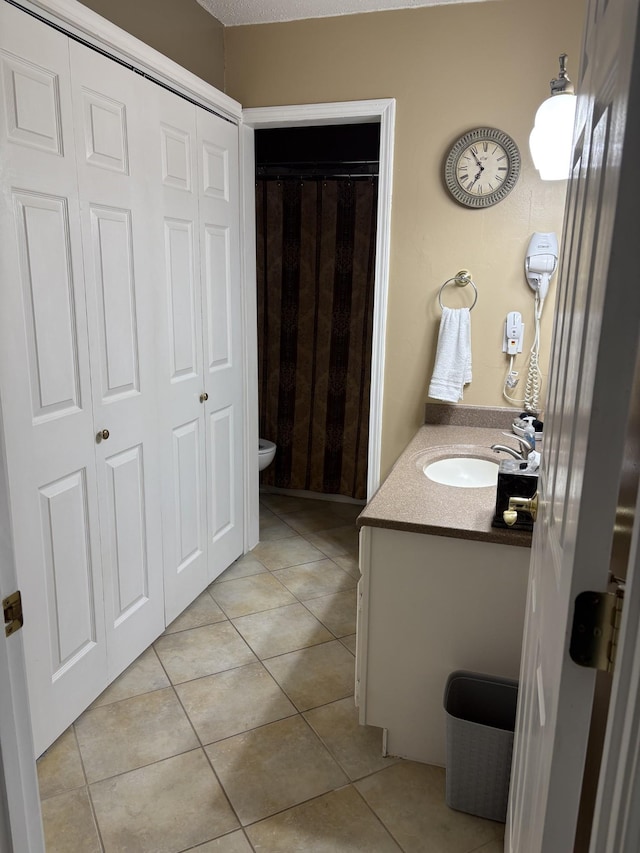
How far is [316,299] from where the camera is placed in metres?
4.04

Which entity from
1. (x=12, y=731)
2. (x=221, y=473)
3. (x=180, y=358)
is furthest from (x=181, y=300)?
(x=12, y=731)

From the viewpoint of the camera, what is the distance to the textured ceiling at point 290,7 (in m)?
2.62

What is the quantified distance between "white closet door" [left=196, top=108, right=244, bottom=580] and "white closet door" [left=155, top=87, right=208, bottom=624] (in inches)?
3.1

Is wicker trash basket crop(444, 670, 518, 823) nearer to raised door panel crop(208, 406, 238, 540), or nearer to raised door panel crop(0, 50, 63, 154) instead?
raised door panel crop(208, 406, 238, 540)

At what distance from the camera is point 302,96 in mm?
2865

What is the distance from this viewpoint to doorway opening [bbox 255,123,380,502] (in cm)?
386

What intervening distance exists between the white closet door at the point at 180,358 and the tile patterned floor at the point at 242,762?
32 centimetres

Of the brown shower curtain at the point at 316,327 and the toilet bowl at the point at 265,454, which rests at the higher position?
the brown shower curtain at the point at 316,327

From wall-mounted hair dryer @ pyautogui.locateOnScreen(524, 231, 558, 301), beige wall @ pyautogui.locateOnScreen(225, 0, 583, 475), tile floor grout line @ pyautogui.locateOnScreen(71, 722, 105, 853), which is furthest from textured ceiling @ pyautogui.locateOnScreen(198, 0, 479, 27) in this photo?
tile floor grout line @ pyautogui.locateOnScreen(71, 722, 105, 853)

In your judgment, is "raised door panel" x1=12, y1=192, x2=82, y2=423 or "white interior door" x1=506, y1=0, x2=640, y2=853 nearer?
"white interior door" x1=506, y1=0, x2=640, y2=853

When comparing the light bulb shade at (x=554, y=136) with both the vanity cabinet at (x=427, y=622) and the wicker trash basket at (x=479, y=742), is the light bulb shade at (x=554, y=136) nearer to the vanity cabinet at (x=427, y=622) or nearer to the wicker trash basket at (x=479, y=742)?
the vanity cabinet at (x=427, y=622)

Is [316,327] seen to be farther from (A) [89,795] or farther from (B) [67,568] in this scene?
(A) [89,795]

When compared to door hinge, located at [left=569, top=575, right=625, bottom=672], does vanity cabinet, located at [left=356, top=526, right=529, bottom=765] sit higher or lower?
lower

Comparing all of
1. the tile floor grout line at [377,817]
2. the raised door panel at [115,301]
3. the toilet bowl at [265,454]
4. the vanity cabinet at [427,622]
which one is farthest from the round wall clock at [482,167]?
the tile floor grout line at [377,817]
